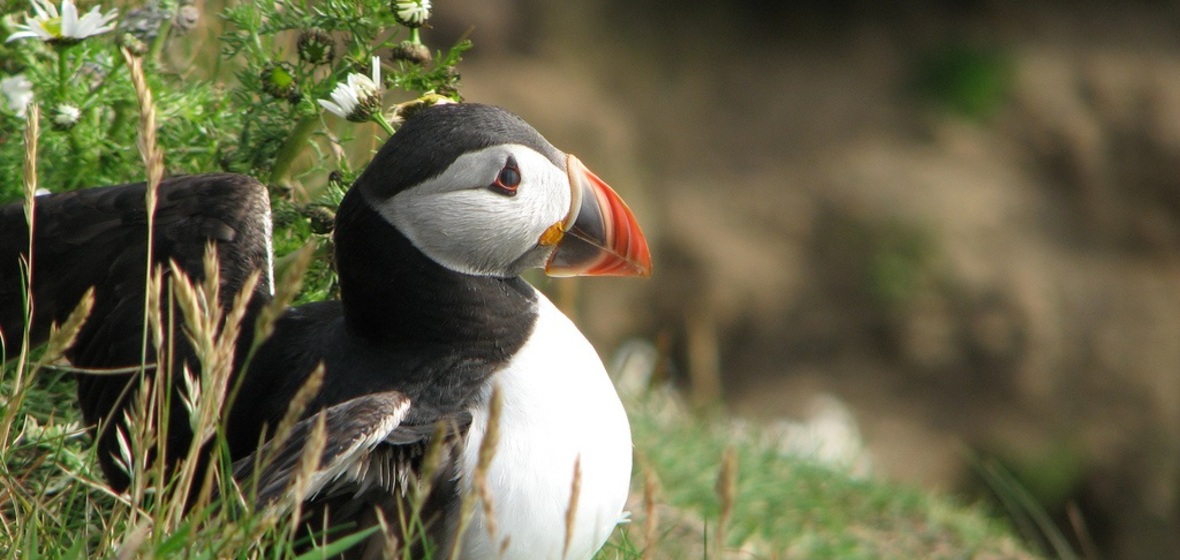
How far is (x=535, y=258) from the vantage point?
2.74 meters

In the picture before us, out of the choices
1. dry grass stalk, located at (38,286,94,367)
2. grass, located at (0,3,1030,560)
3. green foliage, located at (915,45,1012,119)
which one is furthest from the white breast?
green foliage, located at (915,45,1012,119)

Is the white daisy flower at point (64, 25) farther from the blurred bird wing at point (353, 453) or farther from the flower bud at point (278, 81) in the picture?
the blurred bird wing at point (353, 453)

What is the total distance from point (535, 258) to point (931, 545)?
2.76 metres

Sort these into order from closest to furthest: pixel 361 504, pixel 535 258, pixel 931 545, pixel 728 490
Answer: pixel 728 490 → pixel 361 504 → pixel 535 258 → pixel 931 545

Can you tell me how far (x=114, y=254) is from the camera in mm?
3014

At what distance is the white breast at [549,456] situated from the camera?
245 cm

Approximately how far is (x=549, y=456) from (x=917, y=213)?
28.8ft

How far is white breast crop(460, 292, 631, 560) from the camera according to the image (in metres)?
2.45

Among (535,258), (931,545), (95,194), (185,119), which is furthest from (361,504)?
(931,545)

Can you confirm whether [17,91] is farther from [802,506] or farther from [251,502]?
[802,506]

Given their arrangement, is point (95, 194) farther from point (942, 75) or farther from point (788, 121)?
point (942, 75)

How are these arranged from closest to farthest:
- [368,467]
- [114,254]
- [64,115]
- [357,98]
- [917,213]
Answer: [368,467] → [357,98] → [114,254] → [64,115] → [917,213]

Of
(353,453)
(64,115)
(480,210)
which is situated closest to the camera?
(353,453)

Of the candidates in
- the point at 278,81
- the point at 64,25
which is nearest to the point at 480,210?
the point at 278,81
